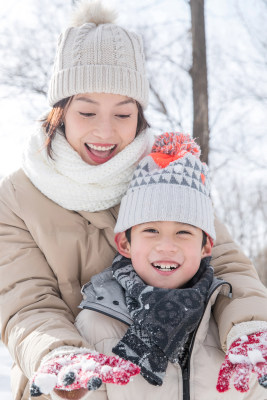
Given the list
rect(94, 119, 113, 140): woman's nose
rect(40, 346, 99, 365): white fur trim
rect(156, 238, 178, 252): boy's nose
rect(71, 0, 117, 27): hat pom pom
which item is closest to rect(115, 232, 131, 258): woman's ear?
rect(156, 238, 178, 252): boy's nose

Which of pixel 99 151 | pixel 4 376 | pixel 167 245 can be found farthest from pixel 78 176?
pixel 4 376

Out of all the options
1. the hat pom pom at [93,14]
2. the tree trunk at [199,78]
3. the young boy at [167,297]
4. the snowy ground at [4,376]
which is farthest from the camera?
the tree trunk at [199,78]

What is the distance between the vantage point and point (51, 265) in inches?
85.0

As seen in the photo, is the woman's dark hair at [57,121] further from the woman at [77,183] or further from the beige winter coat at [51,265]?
the beige winter coat at [51,265]

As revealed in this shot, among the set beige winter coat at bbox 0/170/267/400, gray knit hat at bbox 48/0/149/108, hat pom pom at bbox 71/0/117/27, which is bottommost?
beige winter coat at bbox 0/170/267/400

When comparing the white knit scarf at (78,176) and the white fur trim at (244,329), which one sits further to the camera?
the white knit scarf at (78,176)

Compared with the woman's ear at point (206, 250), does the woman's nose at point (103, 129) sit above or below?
above

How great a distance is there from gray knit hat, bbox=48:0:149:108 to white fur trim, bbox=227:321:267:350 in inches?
45.3

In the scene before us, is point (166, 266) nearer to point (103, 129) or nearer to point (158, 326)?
point (158, 326)

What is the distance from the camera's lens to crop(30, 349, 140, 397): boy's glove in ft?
4.55

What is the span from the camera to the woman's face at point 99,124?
2197 mm

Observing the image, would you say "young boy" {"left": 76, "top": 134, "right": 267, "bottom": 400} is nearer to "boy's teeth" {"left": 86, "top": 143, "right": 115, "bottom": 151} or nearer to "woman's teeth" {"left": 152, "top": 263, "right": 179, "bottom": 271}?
"woman's teeth" {"left": 152, "top": 263, "right": 179, "bottom": 271}

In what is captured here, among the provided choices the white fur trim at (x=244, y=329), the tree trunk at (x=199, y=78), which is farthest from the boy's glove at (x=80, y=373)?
the tree trunk at (x=199, y=78)

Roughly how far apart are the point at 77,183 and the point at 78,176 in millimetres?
52
